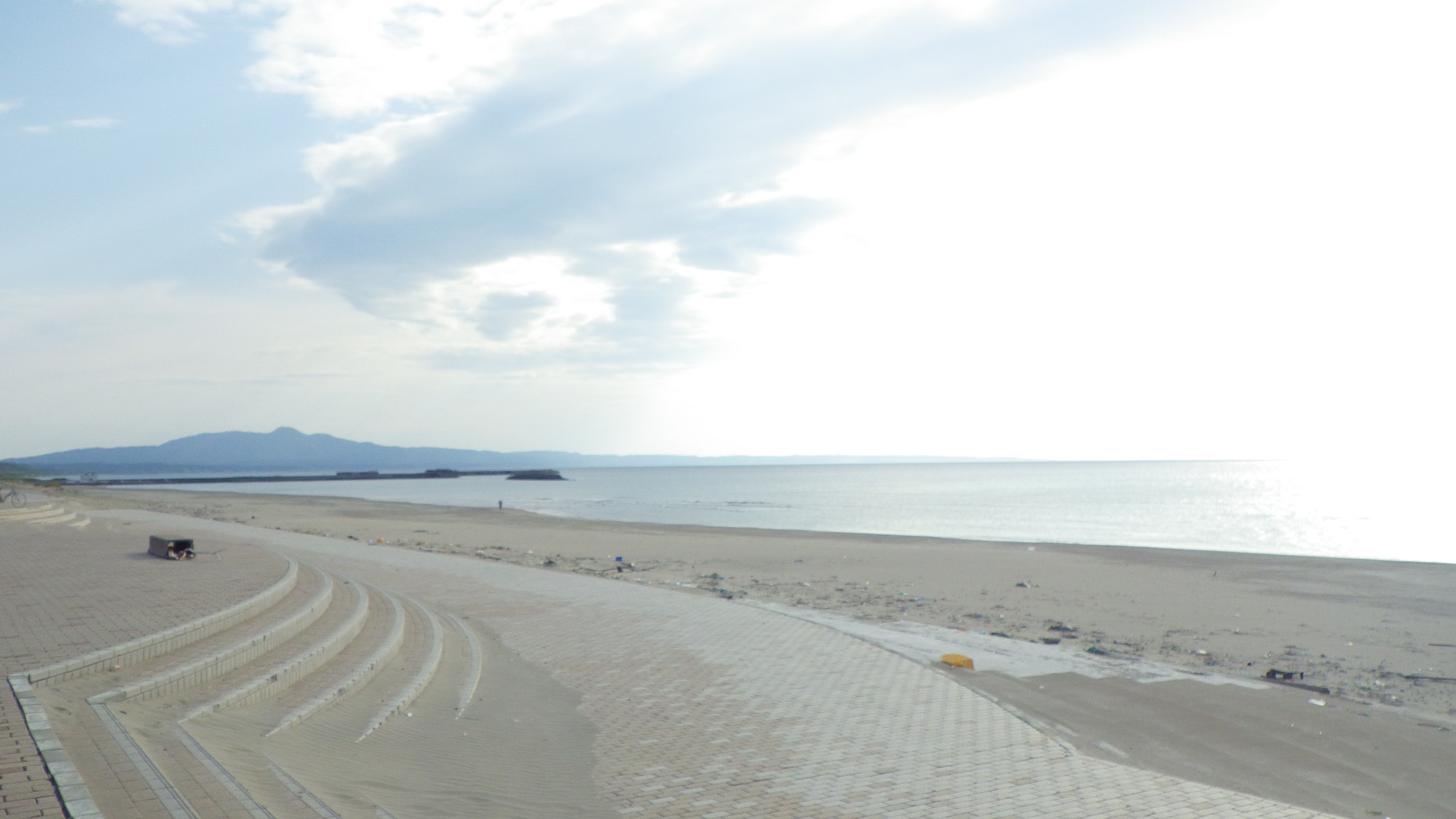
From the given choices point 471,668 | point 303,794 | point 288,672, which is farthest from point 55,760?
point 471,668

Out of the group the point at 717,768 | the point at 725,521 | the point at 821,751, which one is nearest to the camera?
the point at 717,768

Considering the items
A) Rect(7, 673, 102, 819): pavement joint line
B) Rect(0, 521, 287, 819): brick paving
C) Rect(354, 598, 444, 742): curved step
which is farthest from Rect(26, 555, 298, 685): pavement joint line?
Rect(354, 598, 444, 742): curved step

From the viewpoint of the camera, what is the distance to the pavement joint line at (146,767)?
15.1 ft

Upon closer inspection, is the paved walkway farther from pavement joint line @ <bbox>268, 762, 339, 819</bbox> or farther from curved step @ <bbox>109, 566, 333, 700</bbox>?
pavement joint line @ <bbox>268, 762, 339, 819</bbox>

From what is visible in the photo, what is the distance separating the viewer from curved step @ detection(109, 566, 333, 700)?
6891 mm

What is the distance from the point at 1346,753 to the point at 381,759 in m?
8.85

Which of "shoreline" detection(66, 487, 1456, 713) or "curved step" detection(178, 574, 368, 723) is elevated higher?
"curved step" detection(178, 574, 368, 723)

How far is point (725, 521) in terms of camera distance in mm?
51031

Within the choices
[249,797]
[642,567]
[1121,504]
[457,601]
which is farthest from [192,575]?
[1121,504]

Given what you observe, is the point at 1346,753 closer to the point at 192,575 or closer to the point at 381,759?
the point at 381,759

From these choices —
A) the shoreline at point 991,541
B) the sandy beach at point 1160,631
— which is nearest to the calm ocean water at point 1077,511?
the shoreline at point 991,541

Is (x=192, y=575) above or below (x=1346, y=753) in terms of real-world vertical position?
above

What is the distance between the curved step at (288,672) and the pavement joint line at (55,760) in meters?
0.98

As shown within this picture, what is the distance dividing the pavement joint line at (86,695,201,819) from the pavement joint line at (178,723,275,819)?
0.92 ft
